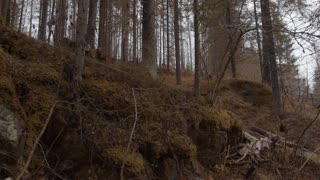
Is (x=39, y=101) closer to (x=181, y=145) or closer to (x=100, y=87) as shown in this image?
(x=100, y=87)

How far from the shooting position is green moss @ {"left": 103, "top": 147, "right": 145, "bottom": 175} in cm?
468

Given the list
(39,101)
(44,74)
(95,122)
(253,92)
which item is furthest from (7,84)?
(253,92)

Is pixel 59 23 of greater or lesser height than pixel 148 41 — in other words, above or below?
above

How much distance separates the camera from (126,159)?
4660mm

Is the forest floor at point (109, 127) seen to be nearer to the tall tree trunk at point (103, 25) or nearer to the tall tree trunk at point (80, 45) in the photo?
the tall tree trunk at point (80, 45)

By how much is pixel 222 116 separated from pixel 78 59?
368 centimetres

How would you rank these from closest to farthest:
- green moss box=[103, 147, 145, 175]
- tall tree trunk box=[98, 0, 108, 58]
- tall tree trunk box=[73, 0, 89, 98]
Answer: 1. green moss box=[103, 147, 145, 175]
2. tall tree trunk box=[73, 0, 89, 98]
3. tall tree trunk box=[98, 0, 108, 58]

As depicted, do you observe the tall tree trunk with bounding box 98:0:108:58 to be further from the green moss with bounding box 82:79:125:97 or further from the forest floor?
the green moss with bounding box 82:79:125:97

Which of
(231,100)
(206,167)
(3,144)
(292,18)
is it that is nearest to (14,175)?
(3,144)

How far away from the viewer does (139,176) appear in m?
4.75

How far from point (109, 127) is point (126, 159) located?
1.97ft

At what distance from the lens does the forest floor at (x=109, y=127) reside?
4371 mm

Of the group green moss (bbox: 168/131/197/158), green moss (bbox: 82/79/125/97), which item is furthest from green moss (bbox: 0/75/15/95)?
green moss (bbox: 168/131/197/158)

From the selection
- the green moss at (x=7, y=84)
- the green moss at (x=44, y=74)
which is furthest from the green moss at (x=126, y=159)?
the green moss at (x=7, y=84)
